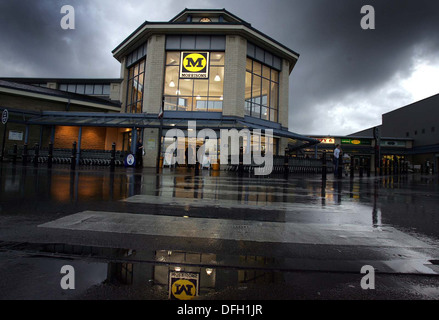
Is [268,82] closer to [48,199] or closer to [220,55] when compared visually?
[220,55]

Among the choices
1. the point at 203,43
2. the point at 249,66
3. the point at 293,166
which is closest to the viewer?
the point at 293,166

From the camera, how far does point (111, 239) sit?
2.21 metres

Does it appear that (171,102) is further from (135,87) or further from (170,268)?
(170,268)

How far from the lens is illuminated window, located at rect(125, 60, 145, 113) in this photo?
929 inches

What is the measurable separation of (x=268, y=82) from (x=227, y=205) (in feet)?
73.8

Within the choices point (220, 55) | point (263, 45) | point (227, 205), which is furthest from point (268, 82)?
point (227, 205)

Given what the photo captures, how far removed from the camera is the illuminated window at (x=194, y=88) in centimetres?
2145

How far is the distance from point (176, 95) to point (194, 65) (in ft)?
10.6

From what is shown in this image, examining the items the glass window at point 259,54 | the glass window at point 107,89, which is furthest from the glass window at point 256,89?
the glass window at point 107,89

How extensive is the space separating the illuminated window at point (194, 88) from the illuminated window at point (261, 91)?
9.06ft

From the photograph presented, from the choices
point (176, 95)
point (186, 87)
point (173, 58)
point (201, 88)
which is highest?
point (173, 58)

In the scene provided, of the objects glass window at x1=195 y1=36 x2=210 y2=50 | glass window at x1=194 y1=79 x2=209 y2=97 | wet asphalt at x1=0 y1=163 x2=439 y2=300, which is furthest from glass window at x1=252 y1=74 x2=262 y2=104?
wet asphalt at x1=0 y1=163 x2=439 y2=300

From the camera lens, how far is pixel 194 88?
2180 centimetres

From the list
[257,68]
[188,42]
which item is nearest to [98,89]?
[188,42]
